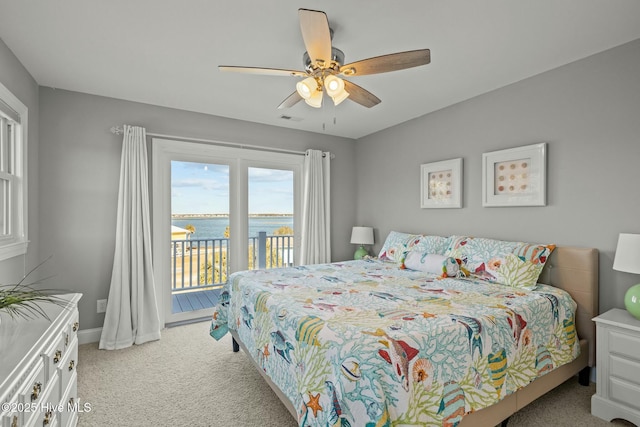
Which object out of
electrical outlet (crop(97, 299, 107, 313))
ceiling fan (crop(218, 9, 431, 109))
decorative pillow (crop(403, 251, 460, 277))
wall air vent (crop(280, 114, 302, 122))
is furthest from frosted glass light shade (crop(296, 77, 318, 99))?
electrical outlet (crop(97, 299, 107, 313))

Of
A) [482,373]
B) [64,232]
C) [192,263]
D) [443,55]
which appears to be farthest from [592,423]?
[64,232]

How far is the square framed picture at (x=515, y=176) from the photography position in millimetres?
2697

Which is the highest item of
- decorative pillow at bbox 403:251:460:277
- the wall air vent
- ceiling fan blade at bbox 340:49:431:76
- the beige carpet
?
the wall air vent

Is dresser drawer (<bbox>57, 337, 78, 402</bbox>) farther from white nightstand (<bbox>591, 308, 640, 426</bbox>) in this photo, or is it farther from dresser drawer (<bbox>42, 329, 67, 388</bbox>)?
white nightstand (<bbox>591, 308, 640, 426</bbox>)

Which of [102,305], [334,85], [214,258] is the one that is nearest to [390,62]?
[334,85]

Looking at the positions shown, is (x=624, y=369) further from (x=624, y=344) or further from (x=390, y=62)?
(x=390, y=62)

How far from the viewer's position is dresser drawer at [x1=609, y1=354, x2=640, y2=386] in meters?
1.88

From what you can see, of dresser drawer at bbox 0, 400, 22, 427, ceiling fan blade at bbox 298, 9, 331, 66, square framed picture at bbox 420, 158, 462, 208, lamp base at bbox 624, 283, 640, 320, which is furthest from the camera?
square framed picture at bbox 420, 158, 462, 208

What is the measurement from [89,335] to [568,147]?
15.7ft

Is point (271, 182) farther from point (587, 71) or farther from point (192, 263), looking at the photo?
point (587, 71)

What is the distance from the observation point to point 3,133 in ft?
7.72

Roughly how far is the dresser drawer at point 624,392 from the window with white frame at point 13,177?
13.7 ft

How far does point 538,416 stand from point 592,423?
30cm

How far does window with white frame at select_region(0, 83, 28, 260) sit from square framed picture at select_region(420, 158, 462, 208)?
3855mm
